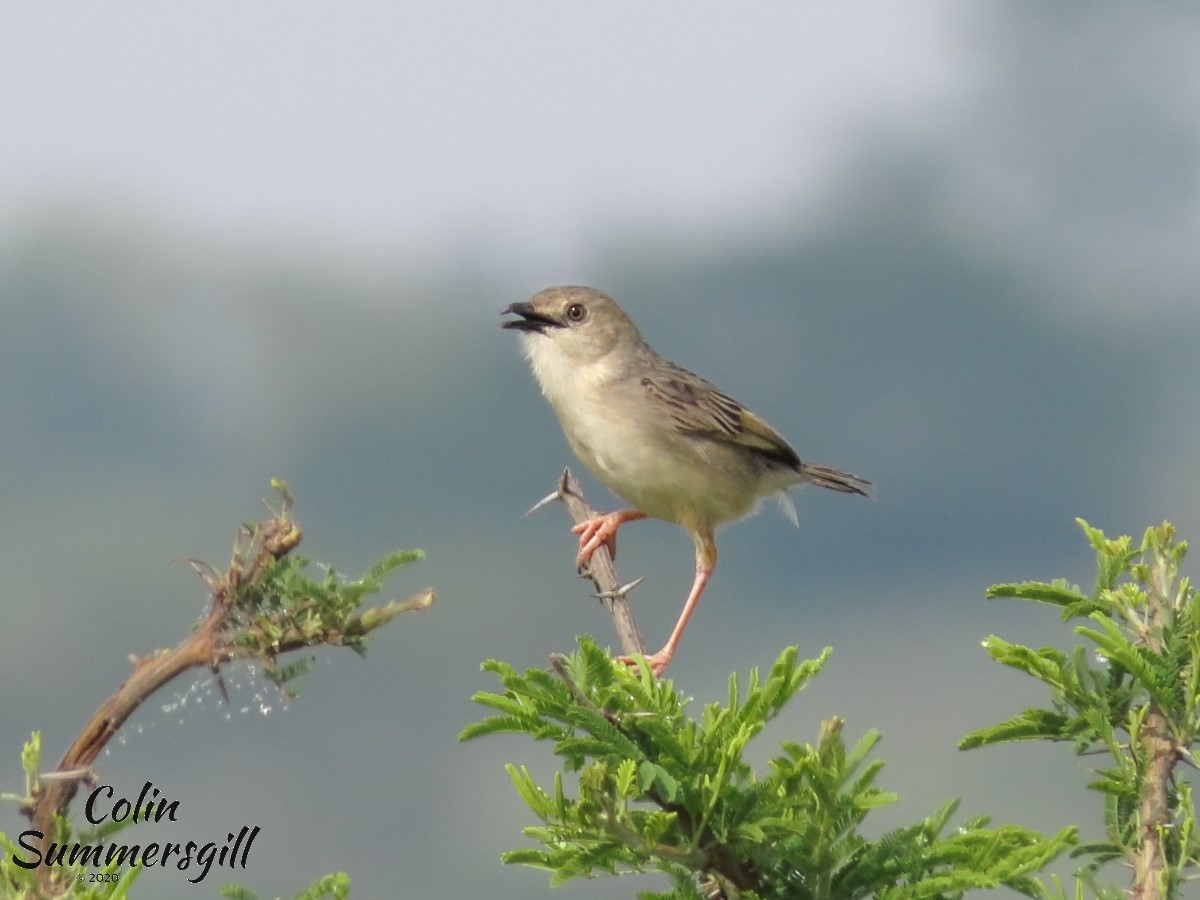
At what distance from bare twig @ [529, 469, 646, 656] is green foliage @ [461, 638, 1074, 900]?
3.10ft

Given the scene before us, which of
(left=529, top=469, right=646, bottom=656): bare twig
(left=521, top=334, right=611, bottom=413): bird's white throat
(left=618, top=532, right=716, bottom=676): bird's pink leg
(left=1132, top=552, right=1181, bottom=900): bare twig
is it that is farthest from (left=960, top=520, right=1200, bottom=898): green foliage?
(left=521, top=334, right=611, bottom=413): bird's white throat

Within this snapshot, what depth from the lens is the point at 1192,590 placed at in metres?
2.75

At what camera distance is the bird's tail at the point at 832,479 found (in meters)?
7.40

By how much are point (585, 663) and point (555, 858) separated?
322 millimetres

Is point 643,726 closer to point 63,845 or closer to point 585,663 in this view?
point 585,663

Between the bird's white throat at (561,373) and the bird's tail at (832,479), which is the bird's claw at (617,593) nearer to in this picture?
the bird's white throat at (561,373)

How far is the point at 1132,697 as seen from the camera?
8.82ft

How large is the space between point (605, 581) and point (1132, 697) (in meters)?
1.95

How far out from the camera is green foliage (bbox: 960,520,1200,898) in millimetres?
2477

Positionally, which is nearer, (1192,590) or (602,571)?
(1192,590)

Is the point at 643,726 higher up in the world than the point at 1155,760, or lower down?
lower down

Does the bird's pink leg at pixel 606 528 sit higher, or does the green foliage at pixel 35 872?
the bird's pink leg at pixel 606 528

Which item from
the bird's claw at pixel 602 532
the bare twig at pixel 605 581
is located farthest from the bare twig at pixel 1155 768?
the bird's claw at pixel 602 532

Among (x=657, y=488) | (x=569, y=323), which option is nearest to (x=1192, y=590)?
(x=657, y=488)
